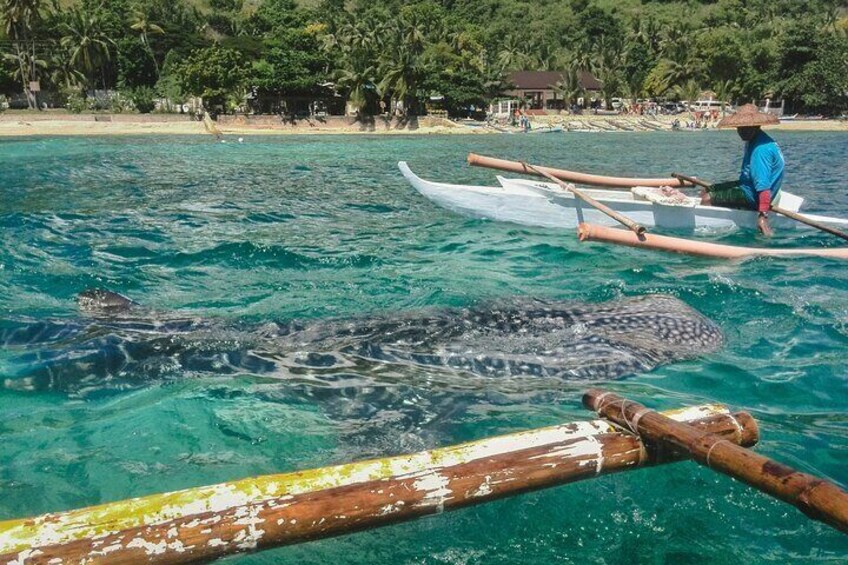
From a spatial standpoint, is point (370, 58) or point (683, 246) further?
point (370, 58)

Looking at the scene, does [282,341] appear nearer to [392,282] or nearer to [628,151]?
[392,282]

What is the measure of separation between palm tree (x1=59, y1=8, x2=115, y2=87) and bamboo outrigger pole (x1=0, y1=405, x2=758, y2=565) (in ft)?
232

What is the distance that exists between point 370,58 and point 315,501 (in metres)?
63.5

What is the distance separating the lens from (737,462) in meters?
2.76

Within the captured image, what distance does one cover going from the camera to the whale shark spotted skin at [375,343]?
5.66 m

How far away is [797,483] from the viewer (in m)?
2.56

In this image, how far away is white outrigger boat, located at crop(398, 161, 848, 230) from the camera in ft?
37.8

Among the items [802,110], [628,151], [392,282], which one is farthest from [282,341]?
[802,110]

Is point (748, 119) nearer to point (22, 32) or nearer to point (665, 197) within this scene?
point (665, 197)

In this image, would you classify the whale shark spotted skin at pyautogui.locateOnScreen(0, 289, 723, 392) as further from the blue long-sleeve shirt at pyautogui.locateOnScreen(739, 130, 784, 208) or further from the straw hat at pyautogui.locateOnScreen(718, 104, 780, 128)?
the blue long-sleeve shirt at pyautogui.locateOnScreen(739, 130, 784, 208)

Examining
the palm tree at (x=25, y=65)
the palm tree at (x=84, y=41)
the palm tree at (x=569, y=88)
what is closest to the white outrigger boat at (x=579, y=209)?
the palm tree at (x=84, y=41)

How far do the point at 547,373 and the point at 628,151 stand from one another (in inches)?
1418

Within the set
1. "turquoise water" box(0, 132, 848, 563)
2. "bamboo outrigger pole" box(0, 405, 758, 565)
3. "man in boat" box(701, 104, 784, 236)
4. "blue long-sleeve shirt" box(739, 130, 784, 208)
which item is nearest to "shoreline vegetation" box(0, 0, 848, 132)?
"turquoise water" box(0, 132, 848, 563)

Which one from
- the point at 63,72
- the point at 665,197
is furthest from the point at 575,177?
the point at 63,72
